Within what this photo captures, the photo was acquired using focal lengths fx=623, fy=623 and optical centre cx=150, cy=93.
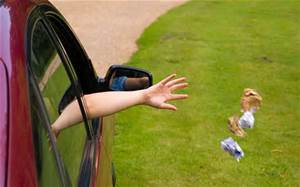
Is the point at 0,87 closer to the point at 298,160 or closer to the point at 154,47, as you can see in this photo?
the point at 298,160

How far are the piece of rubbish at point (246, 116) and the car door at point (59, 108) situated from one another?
2988 mm

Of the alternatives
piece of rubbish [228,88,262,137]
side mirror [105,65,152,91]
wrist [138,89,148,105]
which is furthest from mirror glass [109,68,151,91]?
piece of rubbish [228,88,262,137]

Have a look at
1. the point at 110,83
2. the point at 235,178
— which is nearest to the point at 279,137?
the point at 235,178

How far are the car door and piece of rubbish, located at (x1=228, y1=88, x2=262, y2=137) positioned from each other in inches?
118

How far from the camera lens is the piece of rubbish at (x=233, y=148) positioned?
5441mm

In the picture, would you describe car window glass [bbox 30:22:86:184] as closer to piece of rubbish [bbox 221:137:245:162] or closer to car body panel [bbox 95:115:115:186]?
car body panel [bbox 95:115:115:186]

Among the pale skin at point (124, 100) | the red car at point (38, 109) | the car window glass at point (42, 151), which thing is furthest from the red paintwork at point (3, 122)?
the pale skin at point (124, 100)

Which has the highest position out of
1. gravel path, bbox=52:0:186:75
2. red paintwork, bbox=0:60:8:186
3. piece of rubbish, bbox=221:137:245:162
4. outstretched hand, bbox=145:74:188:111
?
red paintwork, bbox=0:60:8:186

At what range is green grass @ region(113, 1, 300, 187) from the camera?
5293 mm

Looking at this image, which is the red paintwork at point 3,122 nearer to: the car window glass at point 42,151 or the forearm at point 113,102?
the car window glass at point 42,151

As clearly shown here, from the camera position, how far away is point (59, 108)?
237cm

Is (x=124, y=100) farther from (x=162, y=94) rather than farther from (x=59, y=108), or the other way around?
(x=59, y=108)

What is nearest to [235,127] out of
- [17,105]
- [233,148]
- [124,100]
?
[233,148]

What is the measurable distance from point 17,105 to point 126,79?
5.40 feet
